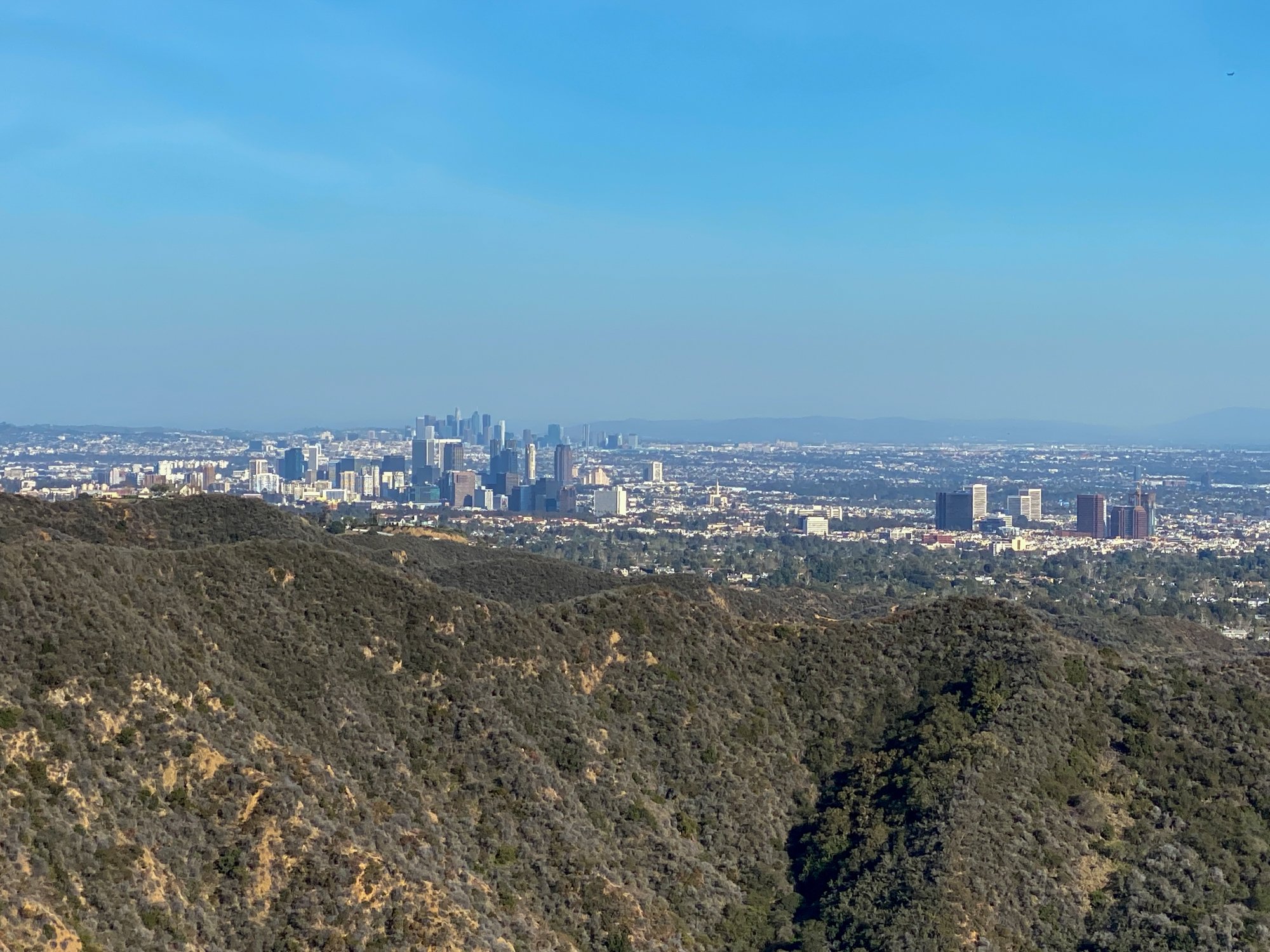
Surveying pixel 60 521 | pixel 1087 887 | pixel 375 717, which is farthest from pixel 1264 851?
pixel 60 521

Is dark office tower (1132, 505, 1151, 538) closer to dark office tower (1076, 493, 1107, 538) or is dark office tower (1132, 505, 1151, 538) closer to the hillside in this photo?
dark office tower (1076, 493, 1107, 538)

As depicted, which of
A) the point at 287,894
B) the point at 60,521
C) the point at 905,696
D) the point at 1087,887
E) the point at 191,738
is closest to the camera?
the point at 287,894

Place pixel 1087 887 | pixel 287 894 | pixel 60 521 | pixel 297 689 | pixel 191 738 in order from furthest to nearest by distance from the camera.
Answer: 1. pixel 60 521
2. pixel 297 689
3. pixel 1087 887
4. pixel 191 738
5. pixel 287 894

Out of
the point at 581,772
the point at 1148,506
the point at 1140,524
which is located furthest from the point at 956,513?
the point at 581,772

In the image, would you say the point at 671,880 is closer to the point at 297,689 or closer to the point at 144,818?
the point at 297,689

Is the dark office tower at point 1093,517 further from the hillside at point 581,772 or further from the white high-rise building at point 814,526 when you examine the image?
the hillside at point 581,772

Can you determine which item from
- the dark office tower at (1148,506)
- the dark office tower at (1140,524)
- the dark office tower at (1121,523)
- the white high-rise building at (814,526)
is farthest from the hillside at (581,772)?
the dark office tower at (1148,506)

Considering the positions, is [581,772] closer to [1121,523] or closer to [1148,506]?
[1121,523]
